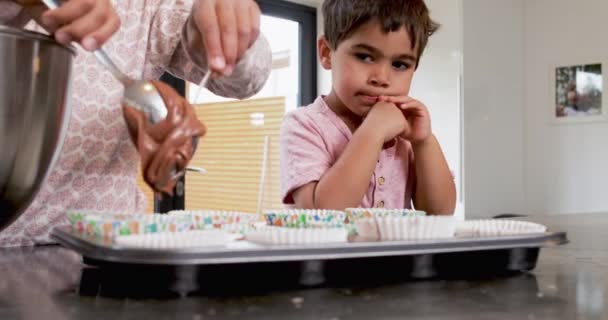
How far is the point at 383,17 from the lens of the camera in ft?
4.34

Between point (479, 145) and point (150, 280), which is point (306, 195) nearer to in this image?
point (150, 280)

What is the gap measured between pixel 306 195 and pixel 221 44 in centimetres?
59

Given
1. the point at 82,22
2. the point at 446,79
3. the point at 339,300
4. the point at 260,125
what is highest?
the point at 446,79

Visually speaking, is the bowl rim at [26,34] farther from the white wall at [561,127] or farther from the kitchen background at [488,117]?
the white wall at [561,127]

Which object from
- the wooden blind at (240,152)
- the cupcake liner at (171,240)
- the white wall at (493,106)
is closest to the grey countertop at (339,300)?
the cupcake liner at (171,240)

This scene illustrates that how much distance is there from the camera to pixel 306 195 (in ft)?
4.07

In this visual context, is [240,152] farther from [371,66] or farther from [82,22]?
[82,22]

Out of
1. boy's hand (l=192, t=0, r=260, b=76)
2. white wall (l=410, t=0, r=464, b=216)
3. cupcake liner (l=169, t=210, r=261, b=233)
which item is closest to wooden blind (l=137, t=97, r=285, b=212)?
white wall (l=410, t=0, r=464, b=216)

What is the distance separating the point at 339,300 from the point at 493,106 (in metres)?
3.76

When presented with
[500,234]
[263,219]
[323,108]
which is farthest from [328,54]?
[500,234]

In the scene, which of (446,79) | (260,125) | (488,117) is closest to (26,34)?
(446,79)

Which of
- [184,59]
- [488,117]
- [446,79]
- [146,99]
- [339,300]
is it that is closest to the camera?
[339,300]

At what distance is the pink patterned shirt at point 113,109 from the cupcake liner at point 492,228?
0.47 m

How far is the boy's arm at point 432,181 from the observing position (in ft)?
4.31
